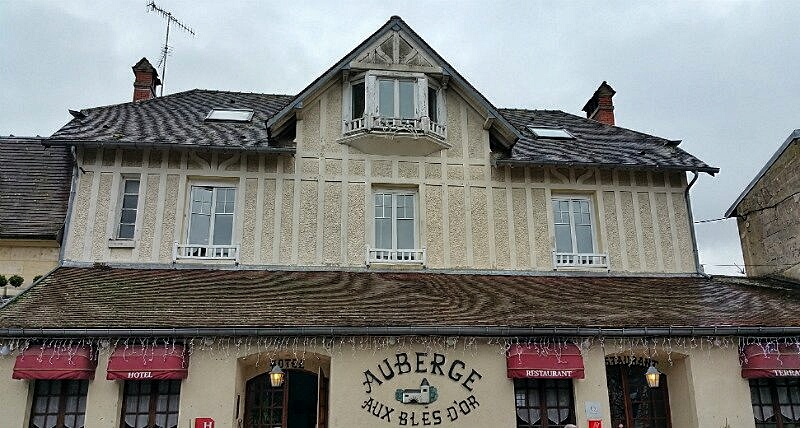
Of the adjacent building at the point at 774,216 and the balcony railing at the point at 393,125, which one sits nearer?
the balcony railing at the point at 393,125

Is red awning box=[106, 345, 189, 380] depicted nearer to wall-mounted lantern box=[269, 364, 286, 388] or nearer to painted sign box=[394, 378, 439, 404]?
wall-mounted lantern box=[269, 364, 286, 388]

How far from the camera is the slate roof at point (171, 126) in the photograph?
37.7ft

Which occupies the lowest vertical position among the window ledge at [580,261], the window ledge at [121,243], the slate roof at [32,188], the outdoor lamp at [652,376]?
the outdoor lamp at [652,376]

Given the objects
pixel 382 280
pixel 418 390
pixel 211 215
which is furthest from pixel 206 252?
pixel 418 390

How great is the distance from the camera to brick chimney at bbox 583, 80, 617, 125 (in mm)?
16578

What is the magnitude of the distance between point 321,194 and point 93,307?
168 inches

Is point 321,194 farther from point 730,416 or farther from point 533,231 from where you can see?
point 730,416

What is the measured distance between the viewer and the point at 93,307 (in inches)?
366

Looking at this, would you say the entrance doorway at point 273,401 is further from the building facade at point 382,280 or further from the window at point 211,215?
the window at point 211,215

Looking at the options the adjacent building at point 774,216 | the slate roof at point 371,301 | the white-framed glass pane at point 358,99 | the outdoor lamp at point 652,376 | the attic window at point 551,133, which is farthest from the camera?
the attic window at point 551,133

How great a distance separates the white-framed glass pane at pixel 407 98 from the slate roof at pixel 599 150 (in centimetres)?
196

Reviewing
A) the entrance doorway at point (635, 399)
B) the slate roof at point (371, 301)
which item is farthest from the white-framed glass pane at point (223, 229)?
the entrance doorway at point (635, 399)

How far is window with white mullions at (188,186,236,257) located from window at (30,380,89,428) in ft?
9.73

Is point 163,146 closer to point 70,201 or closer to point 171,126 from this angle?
point 171,126
